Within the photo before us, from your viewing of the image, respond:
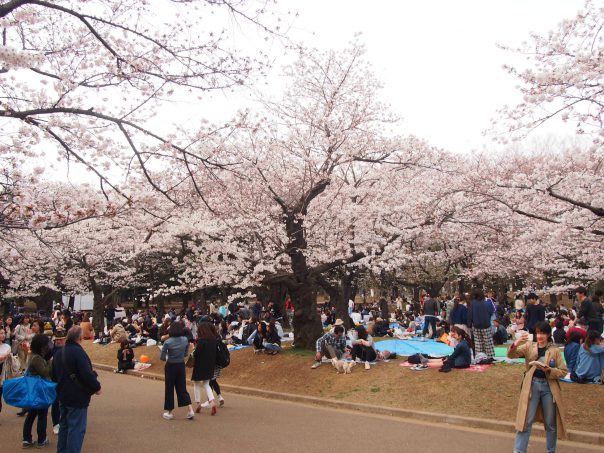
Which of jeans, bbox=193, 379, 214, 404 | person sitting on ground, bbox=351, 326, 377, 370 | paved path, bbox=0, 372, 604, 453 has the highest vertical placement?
person sitting on ground, bbox=351, 326, 377, 370

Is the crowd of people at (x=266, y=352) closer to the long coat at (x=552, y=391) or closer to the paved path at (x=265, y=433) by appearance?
the long coat at (x=552, y=391)

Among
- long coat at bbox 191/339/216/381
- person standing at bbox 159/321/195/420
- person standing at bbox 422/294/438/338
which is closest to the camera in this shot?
person standing at bbox 159/321/195/420

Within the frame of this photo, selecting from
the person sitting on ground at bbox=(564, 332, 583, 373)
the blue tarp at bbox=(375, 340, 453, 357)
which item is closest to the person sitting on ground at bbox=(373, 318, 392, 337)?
the blue tarp at bbox=(375, 340, 453, 357)

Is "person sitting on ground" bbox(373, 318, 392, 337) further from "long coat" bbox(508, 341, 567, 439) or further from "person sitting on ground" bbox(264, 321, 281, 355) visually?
"long coat" bbox(508, 341, 567, 439)

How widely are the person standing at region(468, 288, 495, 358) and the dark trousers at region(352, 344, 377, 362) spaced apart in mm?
2256

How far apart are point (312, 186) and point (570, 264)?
13.0m

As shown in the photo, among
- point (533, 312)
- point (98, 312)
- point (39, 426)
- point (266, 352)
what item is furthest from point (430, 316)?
point (98, 312)

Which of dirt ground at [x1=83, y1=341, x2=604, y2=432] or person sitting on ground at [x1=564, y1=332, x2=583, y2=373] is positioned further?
person sitting on ground at [x1=564, y1=332, x2=583, y2=373]

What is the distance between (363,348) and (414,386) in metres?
2.04

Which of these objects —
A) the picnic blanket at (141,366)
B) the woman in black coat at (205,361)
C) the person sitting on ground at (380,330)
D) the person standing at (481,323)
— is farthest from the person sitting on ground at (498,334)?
the picnic blanket at (141,366)

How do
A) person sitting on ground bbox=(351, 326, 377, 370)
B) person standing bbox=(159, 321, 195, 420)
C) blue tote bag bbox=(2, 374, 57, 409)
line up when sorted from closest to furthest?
blue tote bag bbox=(2, 374, 57, 409)
person standing bbox=(159, 321, 195, 420)
person sitting on ground bbox=(351, 326, 377, 370)

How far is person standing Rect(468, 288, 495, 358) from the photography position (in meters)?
10.6

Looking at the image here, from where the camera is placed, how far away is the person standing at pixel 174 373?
822 cm

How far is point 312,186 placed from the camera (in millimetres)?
12164
